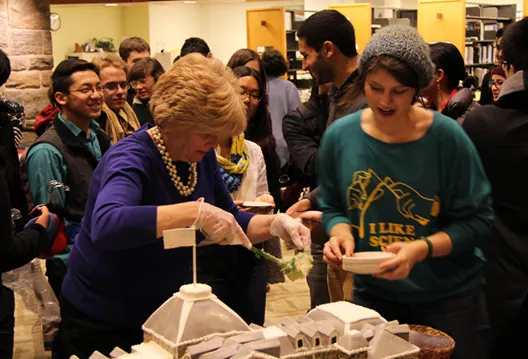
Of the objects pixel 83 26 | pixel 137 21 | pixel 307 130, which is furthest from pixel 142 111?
pixel 137 21

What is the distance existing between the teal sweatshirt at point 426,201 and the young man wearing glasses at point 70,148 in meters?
1.78

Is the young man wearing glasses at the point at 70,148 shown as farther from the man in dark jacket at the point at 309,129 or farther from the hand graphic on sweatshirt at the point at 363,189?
the hand graphic on sweatshirt at the point at 363,189

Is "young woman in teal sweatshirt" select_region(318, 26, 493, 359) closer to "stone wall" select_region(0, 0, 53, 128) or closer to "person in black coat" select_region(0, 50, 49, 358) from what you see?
"person in black coat" select_region(0, 50, 49, 358)

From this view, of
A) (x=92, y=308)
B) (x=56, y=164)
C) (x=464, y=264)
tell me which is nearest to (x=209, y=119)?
(x=92, y=308)

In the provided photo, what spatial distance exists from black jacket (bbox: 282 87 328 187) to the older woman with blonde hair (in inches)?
52.5

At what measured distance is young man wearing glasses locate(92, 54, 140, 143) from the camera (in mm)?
4316

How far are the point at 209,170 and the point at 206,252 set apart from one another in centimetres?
87

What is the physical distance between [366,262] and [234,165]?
1767 millimetres

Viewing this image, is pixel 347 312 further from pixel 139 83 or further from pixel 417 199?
pixel 139 83

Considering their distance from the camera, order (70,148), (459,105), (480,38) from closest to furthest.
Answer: (70,148), (459,105), (480,38)

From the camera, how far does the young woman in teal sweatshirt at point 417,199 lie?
2.04 metres

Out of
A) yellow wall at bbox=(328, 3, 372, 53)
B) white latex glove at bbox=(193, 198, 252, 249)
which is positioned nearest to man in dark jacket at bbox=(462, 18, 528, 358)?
white latex glove at bbox=(193, 198, 252, 249)

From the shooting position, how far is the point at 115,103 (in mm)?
4418

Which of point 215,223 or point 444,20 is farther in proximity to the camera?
point 444,20
